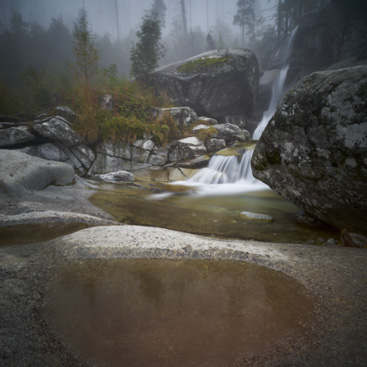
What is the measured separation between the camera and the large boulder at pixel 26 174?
15.6 feet

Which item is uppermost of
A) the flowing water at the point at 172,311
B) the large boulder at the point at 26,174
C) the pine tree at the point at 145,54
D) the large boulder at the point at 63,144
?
the pine tree at the point at 145,54

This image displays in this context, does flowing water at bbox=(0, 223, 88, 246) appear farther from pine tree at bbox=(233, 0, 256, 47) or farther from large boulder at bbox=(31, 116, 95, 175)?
pine tree at bbox=(233, 0, 256, 47)

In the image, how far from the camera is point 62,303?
5.30ft

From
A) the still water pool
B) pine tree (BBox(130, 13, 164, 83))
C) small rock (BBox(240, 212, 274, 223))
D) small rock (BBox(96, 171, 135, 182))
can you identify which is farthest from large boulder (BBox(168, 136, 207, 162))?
pine tree (BBox(130, 13, 164, 83))

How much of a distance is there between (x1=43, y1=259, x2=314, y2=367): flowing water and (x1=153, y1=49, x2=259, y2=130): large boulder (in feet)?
57.8

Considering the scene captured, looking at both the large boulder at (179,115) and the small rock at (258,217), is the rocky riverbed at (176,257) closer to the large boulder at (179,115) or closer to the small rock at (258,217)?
the small rock at (258,217)

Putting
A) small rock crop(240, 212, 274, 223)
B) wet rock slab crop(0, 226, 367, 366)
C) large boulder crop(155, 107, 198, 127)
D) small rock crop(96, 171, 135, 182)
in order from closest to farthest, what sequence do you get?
wet rock slab crop(0, 226, 367, 366)
small rock crop(240, 212, 274, 223)
small rock crop(96, 171, 135, 182)
large boulder crop(155, 107, 198, 127)

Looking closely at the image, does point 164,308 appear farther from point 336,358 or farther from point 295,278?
point 295,278

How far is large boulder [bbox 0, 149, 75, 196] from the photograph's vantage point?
475 centimetres

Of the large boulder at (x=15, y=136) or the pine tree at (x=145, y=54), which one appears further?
the pine tree at (x=145, y=54)

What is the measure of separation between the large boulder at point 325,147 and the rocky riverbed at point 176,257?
3.09 feet

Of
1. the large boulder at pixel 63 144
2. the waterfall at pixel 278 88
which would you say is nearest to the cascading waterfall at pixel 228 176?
the large boulder at pixel 63 144

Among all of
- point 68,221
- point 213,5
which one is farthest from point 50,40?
point 68,221

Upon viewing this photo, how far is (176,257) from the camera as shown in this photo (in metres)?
2.32
